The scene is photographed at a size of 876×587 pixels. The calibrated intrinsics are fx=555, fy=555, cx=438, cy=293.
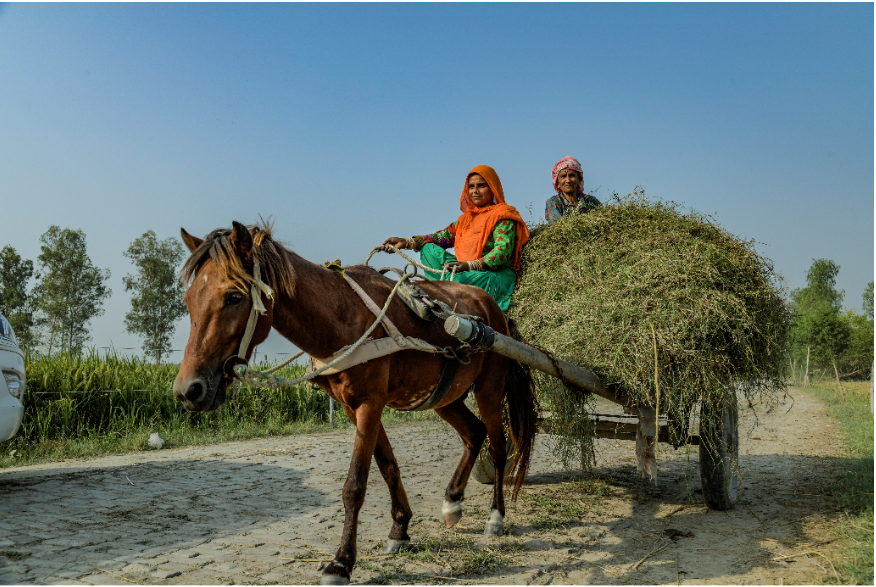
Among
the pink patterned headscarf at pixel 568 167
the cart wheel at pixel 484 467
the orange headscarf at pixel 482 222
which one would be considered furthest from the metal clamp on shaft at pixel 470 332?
the pink patterned headscarf at pixel 568 167

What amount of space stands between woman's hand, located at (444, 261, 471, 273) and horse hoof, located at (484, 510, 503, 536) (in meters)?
1.88

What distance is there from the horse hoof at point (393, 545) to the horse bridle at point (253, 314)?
5.07 feet

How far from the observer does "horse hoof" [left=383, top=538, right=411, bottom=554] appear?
3.35 meters

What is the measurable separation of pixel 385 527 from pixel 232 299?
Result: 7.40ft

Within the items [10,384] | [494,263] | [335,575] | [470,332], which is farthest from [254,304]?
[10,384]

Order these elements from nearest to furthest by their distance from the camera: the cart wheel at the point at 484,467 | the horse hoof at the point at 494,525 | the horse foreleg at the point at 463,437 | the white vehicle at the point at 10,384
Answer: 1. the horse hoof at the point at 494,525
2. the horse foreleg at the point at 463,437
3. the white vehicle at the point at 10,384
4. the cart wheel at the point at 484,467

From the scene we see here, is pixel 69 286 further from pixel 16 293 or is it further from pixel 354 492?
pixel 354 492

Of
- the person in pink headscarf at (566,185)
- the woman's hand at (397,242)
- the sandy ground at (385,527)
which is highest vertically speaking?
the person in pink headscarf at (566,185)

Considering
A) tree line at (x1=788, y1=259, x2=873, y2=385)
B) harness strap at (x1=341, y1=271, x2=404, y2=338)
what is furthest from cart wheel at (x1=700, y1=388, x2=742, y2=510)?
tree line at (x1=788, y1=259, x2=873, y2=385)

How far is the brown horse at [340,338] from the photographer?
2.48 meters

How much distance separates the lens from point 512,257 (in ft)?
16.2

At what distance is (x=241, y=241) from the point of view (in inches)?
101

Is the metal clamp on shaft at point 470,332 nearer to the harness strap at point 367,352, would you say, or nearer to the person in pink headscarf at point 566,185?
the harness strap at point 367,352

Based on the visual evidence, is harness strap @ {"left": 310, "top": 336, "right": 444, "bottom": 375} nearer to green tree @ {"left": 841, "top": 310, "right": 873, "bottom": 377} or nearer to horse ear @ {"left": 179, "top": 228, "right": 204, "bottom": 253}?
horse ear @ {"left": 179, "top": 228, "right": 204, "bottom": 253}
